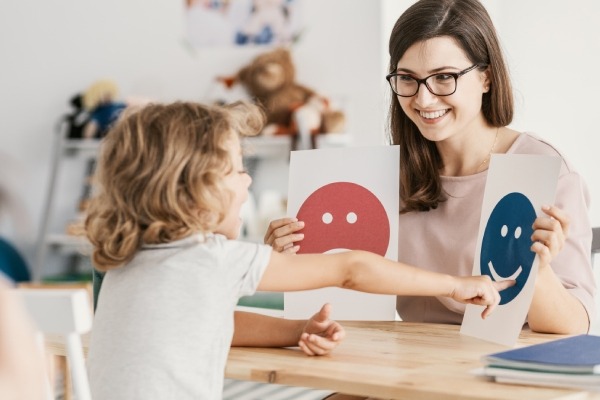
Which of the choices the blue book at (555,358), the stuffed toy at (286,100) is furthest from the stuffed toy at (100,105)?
the blue book at (555,358)

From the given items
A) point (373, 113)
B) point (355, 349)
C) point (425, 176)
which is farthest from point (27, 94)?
point (355, 349)

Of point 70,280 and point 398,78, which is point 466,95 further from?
point 70,280

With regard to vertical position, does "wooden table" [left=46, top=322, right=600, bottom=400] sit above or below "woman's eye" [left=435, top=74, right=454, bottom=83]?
below

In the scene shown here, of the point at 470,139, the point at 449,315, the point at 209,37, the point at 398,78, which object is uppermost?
the point at 209,37

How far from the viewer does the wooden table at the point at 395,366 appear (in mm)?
998

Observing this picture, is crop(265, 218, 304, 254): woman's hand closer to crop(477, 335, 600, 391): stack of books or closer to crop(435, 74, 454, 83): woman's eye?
crop(435, 74, 454, 83): woman's eye

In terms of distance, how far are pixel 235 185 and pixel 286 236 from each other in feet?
1.02

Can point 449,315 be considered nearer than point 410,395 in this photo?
No

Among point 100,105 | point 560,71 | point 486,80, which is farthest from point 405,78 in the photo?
point 100,105

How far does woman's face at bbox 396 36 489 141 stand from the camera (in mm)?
1521

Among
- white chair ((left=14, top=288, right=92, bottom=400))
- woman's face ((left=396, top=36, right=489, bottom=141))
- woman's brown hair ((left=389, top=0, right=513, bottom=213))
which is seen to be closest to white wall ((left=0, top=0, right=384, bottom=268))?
woman's brown hair ((left=389, top=0, right=513, bottom=213))

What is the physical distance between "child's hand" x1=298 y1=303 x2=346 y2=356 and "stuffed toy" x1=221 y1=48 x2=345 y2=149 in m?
2.62

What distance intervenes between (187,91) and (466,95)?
2.94 m

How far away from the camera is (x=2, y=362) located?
21.9 inches
